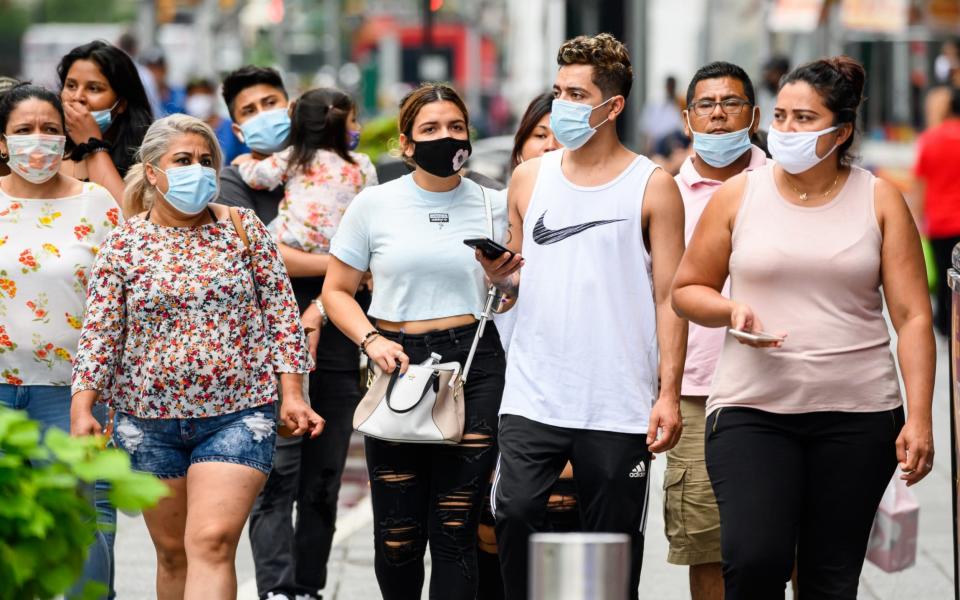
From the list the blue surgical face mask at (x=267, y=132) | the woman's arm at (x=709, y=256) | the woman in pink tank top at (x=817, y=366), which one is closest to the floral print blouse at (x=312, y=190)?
the blue surgical face mask at (x=267, y=132)

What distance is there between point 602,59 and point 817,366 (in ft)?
3.92

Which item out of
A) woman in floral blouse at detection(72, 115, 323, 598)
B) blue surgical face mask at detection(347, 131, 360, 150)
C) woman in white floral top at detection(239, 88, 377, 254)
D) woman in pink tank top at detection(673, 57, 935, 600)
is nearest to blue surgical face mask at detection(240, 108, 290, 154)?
woman in white floral top at detection(239, 88, 377, 254)

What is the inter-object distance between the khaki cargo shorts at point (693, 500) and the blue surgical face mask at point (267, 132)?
7.21 ft

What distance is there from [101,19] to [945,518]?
97.2 meters

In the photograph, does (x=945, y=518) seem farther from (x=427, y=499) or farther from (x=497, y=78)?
(x=497, y=78)

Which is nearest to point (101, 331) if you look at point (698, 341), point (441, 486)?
point (441, 486)

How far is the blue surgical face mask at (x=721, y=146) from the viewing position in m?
5.56

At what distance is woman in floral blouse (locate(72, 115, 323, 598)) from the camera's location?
4.97 metres

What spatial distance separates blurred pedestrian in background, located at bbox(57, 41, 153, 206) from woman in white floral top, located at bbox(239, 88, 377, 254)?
47 centimetres

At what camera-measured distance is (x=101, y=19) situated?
99875 mm

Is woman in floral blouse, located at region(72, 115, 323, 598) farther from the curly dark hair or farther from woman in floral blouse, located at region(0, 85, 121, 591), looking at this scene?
the curly dark hair

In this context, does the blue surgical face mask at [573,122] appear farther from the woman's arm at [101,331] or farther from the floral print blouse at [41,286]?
the floral print blouse at [41,286]

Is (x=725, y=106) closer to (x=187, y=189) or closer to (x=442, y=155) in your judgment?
(x=442, y=155)

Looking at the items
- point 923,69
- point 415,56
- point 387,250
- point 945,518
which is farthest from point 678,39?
point 415,56
